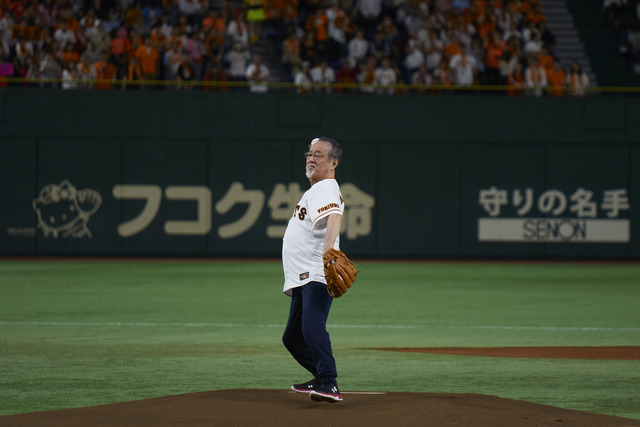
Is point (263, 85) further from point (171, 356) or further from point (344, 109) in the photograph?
point (171, 356)

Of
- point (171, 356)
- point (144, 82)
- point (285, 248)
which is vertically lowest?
point (171, 356)

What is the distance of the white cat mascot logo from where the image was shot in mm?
24500

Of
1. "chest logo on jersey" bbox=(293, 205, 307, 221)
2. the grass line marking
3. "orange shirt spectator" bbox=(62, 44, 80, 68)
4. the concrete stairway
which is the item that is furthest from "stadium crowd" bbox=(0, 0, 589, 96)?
"chest logo on jersey" bbox=(293, 205, 307, 221)

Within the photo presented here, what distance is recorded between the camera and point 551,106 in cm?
2503

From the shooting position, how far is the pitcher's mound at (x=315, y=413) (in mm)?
6242

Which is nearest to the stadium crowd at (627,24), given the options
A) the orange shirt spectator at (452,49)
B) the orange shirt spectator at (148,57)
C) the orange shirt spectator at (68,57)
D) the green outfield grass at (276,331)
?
the orange shirt spectator at (452,49)

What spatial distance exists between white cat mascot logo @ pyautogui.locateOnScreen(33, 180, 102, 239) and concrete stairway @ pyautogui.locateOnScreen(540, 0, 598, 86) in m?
13.8

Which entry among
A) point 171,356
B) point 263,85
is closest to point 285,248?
point 171,356

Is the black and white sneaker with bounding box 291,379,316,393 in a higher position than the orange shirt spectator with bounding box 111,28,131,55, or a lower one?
lower

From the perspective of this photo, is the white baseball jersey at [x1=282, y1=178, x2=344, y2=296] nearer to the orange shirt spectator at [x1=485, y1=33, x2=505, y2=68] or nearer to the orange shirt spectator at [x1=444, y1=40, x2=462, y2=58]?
the orange shirt spectator at [x1=444, y1=40, x2=462, y2=58]

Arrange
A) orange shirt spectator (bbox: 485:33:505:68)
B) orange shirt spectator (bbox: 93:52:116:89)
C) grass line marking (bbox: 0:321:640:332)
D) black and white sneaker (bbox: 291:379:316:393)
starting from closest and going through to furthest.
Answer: black and white sneaker (bbox: 291:379:316:393), grass line marking (bbox: 0:321:640:332), orange shirt spectator (bbox: 93:52:116:89), orange shirt spectator (bbox: 485:33:505:68)

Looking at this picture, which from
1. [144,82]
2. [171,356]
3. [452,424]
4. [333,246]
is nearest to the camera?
[452,424]

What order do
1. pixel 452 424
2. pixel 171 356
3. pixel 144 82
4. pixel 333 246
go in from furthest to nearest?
pixel 144 82
pixel 171 356
pixel 333 246
pixel 452 424

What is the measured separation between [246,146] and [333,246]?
1850 cm
